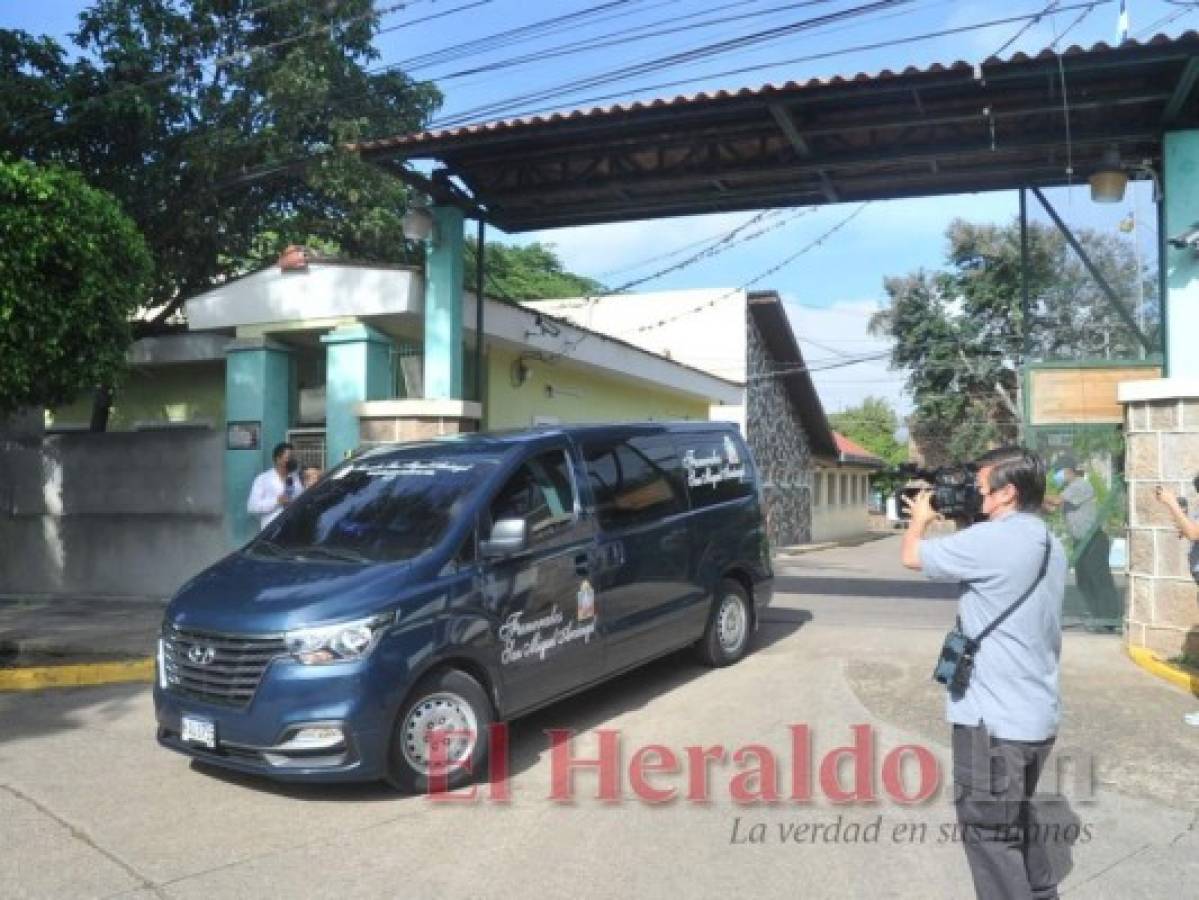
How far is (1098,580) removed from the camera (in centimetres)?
909

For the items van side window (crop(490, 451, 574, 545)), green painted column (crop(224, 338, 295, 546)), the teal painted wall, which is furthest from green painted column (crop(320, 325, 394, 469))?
van side window (crop(490, 451, 574, 545))

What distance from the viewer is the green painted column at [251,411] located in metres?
11.7

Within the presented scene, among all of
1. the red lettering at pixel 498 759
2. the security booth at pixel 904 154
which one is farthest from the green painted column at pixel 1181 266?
→ the red lettering at pixel 498 759

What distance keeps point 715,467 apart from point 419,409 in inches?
149

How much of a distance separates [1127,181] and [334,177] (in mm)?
9589

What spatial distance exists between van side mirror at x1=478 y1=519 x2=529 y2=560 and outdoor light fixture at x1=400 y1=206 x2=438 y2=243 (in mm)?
5810

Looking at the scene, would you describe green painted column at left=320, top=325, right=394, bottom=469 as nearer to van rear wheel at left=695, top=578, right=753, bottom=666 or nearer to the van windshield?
the van windshield

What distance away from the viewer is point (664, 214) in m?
11.3

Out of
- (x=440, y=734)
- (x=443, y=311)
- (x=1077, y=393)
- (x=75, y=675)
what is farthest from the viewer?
(x=443, y=311)

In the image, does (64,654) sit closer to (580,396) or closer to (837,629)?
(837,629)

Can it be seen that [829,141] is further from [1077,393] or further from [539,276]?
[539,276]

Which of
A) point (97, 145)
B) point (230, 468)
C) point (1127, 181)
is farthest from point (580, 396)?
point (1127, 181)

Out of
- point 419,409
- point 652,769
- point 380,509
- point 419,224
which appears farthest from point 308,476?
point 652,769

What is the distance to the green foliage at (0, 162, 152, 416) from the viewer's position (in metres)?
8.33
